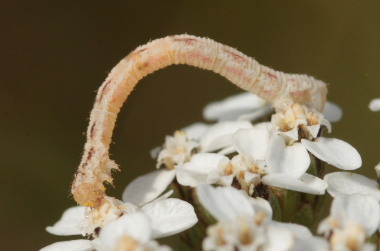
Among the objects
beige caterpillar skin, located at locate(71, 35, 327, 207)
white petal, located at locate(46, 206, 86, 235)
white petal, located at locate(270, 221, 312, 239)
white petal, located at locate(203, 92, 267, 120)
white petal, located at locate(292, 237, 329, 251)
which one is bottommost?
white petal, located at locate(46, 206, 86, 235)

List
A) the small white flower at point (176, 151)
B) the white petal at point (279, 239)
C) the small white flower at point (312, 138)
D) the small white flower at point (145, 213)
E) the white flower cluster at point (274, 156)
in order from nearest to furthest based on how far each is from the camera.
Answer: the white petal at point (279, 239)
the small white flower at point (145, 213)
the white flower cluster at point (274, 156)
the small white flower at point (312, 138)
the small white flower at point (176, 151)

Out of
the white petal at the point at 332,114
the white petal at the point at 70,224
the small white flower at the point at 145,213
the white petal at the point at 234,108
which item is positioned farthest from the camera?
the white petal at the point at 234,108

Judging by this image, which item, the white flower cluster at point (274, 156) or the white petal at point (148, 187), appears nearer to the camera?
the white flower cluster at point (274, 156)

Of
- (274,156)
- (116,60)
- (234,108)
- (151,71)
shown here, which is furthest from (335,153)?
(116,60)

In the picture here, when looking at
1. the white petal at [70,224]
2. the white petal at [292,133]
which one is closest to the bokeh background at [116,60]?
the white petal at [70,224]

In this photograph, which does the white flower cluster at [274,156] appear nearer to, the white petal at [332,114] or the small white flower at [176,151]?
the small white flower at [176,151]

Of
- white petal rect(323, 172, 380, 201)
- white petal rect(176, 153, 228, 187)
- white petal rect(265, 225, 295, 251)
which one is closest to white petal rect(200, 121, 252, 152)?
white petal rect(176, 153, 228, 187)

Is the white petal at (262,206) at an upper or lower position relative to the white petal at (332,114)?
lower

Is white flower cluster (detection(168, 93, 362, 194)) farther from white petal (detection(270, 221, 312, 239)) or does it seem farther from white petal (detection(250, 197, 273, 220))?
white petal (detection(270, 221, 312, 239))
